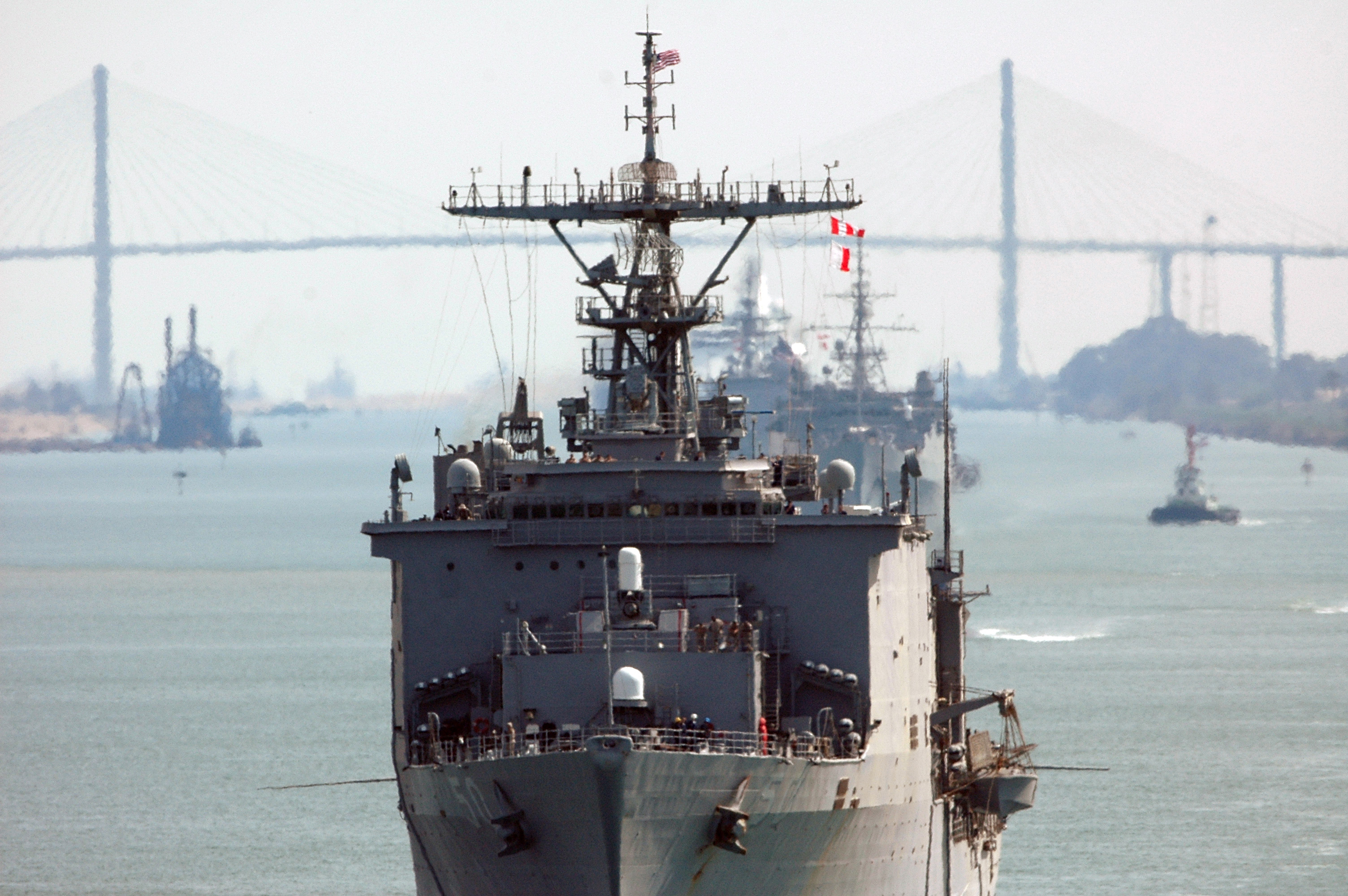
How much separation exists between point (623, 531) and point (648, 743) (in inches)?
160

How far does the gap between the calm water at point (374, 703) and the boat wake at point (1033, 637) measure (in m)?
0.16

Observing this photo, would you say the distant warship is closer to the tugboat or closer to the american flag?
the tugboat

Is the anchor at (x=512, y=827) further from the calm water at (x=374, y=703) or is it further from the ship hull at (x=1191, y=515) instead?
the ship hull at (x=1191, y=515)

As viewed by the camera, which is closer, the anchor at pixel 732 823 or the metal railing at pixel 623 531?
the anchor at pixel 732 823

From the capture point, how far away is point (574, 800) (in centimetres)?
2548

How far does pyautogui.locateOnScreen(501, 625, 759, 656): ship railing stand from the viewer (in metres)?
27.2

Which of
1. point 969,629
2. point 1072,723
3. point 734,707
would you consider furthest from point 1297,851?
point 969,629

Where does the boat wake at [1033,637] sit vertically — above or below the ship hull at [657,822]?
below

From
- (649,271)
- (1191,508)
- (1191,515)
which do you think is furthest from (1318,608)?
(649,271)

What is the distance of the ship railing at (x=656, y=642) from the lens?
1073 inches

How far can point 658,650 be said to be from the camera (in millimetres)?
27203

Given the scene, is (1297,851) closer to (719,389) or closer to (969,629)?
(719,389)

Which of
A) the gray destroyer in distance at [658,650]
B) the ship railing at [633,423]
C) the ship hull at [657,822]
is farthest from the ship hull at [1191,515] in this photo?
the ship hull at [657,822]

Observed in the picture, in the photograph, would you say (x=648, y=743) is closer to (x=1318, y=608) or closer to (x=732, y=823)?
(x=732, y=823)
